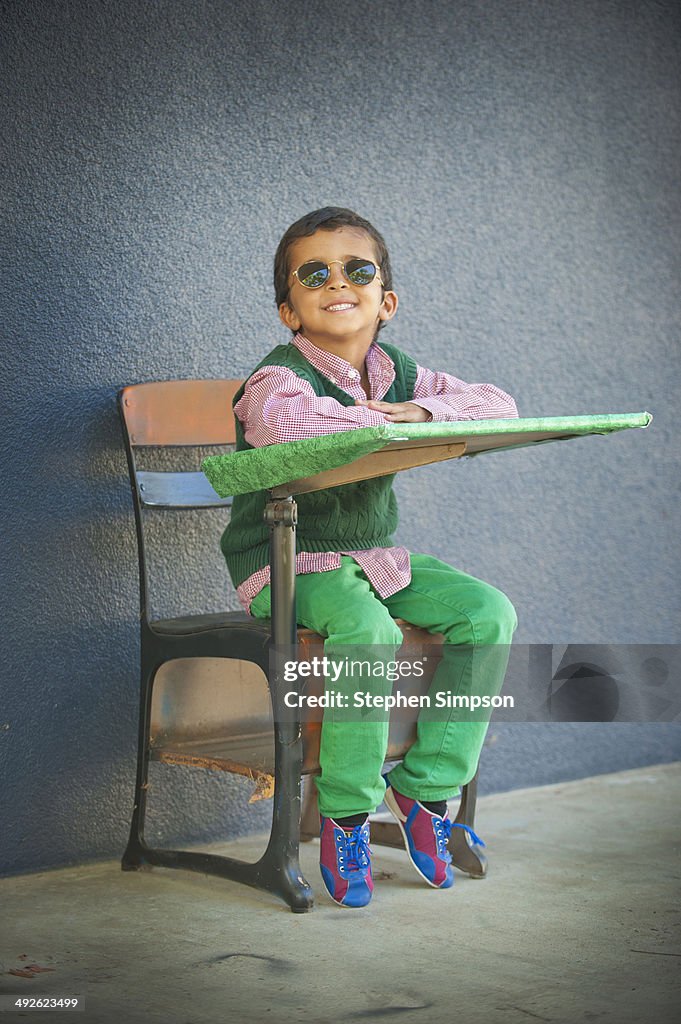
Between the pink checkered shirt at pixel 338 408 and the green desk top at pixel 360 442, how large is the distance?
4.0 inches

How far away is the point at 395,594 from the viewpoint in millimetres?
2682

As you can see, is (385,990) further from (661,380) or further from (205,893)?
(661,380)

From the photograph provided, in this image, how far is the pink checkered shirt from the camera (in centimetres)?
235

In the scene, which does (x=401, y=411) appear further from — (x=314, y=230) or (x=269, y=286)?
(x=269, y=286)

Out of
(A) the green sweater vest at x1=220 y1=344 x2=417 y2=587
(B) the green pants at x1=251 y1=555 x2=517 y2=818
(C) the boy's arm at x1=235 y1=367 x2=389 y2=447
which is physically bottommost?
(B) the green pants at x1=251 y1=555 x2=517 y2=818

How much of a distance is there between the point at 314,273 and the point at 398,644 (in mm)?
754

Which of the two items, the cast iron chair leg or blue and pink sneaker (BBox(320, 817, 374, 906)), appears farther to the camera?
the cast iron chair leg

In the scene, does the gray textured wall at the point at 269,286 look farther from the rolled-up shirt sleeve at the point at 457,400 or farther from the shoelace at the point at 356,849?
the shoelace at the point at 356,849

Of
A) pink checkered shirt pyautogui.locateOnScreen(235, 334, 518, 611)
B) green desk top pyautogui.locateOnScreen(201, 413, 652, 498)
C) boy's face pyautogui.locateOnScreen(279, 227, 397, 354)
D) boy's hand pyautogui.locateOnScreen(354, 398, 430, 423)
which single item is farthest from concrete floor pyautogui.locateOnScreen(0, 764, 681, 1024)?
boy's face pyautogui.locateOnScreen(279, 227, 397, 354)

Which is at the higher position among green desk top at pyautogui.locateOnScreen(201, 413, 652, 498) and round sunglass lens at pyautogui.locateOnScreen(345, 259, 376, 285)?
round sunglass lens at pyautogui.locateOnScreen(345, 259, 376, 285)

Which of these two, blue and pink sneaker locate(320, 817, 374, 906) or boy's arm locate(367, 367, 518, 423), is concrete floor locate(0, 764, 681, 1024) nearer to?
blue and pink sneaker locate(320, 817, 374, 906)

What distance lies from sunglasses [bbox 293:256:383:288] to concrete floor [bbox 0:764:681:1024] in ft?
3.95

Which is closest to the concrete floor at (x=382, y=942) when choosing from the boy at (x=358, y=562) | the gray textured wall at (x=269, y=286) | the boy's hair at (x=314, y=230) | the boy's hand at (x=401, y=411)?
the boy at (x=358, y=562)

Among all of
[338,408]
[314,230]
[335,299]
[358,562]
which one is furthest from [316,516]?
[314,230]
